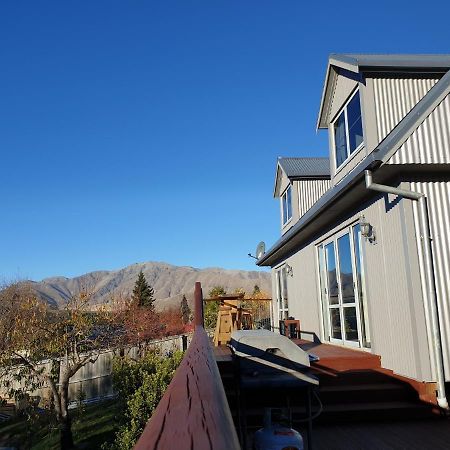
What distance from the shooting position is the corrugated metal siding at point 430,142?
5488 mm

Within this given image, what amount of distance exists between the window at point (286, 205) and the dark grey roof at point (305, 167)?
1.99ft

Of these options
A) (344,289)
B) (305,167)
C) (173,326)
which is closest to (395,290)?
(344,289)

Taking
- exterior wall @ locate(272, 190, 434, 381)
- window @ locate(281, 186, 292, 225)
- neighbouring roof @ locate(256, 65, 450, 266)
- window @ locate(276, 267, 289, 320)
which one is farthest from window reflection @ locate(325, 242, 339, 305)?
window @ locate(281, 186, 292, 225)

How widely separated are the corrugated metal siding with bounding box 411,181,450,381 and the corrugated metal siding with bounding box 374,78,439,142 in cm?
156

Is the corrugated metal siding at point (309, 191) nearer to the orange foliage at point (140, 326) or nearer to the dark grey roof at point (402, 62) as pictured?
the dark grey roof at point (402, 62)

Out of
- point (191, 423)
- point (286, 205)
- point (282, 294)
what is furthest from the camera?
point (286, 205)

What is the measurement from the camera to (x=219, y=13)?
11406 mm

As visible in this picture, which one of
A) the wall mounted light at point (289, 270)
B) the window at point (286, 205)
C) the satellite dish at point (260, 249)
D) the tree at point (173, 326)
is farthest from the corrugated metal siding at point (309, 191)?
the tree at point (173, 326)

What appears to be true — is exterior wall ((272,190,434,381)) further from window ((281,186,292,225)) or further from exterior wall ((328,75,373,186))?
window ((281,186,292,225))

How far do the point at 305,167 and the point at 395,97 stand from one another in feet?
19.6

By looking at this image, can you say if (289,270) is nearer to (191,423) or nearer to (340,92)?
(340,92)

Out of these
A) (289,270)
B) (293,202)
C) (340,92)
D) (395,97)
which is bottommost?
(289,270)

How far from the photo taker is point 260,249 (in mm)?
15414

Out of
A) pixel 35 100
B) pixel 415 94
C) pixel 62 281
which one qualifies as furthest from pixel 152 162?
pixel 62 281
